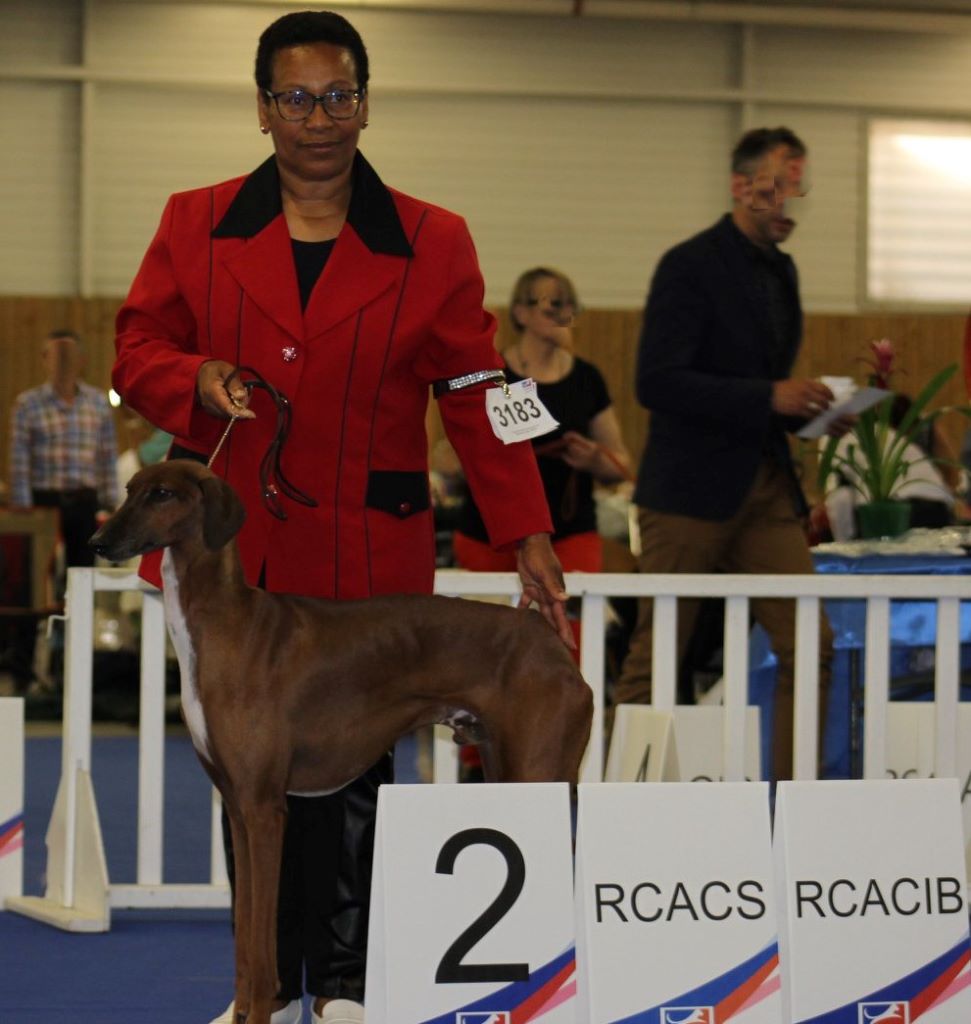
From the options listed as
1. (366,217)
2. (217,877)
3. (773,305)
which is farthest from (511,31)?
(366,217)

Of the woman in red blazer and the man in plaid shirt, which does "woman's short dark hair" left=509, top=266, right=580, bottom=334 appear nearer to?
the woman in red blazer

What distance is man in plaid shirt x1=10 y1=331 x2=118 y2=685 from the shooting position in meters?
8.27

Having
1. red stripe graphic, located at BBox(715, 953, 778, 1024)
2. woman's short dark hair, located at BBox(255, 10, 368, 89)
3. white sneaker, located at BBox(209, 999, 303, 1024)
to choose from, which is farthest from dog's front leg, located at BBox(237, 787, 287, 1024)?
woman's short dark hair, located at BBox(255, 10, 368, 89)

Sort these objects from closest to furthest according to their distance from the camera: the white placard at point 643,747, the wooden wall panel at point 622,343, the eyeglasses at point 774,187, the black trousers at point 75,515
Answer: the white placard at point 643,747 < the eyeglasses at point 774,187 < the black trousers at point 75,515 < the wooden wall panel at point 622,343

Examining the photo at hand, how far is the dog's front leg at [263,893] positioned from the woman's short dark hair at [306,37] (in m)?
1.02

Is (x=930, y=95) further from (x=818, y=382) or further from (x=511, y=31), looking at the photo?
(x=818, y=382)

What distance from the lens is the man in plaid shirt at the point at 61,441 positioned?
27.1 ft

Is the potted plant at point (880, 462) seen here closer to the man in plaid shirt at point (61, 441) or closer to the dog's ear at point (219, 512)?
the dog's ear at point (219, 512)

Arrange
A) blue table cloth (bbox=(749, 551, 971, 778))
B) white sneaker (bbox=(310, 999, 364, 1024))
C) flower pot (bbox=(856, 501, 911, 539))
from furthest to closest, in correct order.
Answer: flower pot (bbox=(856, 501, 911, 539)) → blue table cloth (bbox=(749, 551, 971, 778)) → white sneaker (bbox=(310, 999, 364, 1024))

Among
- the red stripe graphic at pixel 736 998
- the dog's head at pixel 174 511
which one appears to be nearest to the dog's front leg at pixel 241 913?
the dog's head at pixel 174 511

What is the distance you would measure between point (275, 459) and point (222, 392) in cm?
18

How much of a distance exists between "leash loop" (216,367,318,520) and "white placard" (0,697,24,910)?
5.09ft

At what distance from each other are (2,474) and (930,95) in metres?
6.80

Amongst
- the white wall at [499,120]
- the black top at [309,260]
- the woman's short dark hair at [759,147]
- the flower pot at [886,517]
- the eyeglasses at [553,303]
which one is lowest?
the flower pot at [886,517]
